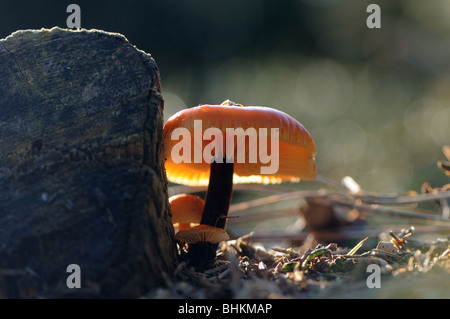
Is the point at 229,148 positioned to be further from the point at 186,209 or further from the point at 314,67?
the point at 314,67

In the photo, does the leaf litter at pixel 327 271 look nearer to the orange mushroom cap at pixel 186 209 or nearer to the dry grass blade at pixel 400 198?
the dry grass blade at pixel 400 198

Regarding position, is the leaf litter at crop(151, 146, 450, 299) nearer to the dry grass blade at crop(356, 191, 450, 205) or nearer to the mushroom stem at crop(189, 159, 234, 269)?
the dry grass blade at crop(356, 191, 450, 205)

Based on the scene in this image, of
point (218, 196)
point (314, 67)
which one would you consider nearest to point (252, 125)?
point (218, 196)

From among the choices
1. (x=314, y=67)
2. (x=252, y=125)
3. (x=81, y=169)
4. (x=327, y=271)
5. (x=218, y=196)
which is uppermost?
(x=314, y=67)

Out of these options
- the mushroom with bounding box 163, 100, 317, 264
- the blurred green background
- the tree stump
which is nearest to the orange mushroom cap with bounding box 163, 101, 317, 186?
the mushroom with bounding box 163, 100, 317, 264

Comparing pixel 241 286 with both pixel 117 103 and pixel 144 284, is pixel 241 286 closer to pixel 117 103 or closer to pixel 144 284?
pixel 144 284
